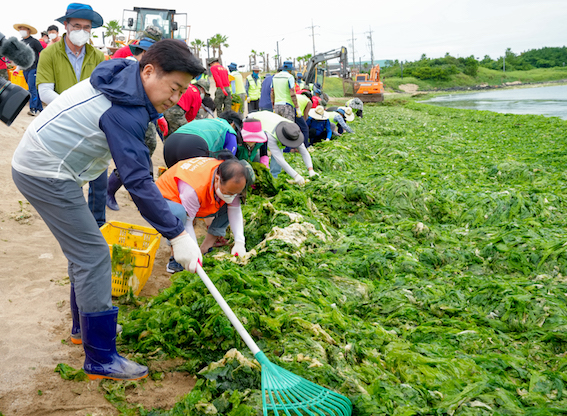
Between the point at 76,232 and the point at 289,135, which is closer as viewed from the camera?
the point at 76,232

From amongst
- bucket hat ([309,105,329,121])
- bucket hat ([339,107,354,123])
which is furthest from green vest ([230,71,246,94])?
bucket hat ([309,105,329,121])

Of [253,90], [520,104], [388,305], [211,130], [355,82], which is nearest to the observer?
[388,305]

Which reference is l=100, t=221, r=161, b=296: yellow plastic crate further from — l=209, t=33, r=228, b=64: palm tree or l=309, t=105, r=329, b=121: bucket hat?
l=209, t=33, r=228, b=64: palm tree

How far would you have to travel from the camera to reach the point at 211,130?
180 inches

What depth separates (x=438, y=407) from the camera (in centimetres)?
229

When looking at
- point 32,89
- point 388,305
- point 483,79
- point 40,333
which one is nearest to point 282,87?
point 32,89

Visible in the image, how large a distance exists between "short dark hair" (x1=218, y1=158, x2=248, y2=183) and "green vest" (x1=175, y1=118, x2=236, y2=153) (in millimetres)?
1056

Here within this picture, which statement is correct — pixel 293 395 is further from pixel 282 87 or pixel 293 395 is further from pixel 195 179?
pixel 282 87

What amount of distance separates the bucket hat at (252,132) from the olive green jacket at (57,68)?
1.85 m

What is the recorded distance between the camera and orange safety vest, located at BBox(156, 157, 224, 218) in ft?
11.9

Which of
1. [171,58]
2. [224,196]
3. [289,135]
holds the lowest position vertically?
[224,196]

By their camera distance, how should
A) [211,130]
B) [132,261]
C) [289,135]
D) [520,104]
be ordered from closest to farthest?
[132,261] → [211,130] → [289,135] → [520,104]

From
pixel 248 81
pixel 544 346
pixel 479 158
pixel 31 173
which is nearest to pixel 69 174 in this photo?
pixel 31 173

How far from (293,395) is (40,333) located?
78.3 inches
